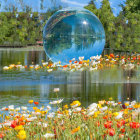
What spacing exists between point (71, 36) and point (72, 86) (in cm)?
703

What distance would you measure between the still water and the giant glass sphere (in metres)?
3.15

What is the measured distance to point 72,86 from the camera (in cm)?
1140

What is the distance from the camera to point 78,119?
571 cm

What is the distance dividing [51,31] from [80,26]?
1.44m

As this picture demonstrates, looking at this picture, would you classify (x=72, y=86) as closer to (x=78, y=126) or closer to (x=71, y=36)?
(x=78, y=126)

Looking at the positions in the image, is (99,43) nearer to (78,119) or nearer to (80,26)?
(80,26)

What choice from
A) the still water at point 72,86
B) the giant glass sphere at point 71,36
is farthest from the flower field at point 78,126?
the giant glass sphere at point 71,36

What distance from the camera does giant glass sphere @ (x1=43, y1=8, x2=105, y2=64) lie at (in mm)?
18109

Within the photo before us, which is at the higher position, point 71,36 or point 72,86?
point 71,36

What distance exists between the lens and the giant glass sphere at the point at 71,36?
18.1 meters

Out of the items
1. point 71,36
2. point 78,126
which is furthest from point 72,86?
point 71,36

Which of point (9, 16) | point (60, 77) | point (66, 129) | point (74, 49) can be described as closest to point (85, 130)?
point (66, 129)

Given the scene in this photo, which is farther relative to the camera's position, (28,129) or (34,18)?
(34,18)

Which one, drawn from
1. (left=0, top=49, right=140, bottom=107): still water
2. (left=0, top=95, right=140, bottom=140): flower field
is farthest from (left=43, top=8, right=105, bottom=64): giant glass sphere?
(left=0, top=95, right=140, bottom=140): flower field
